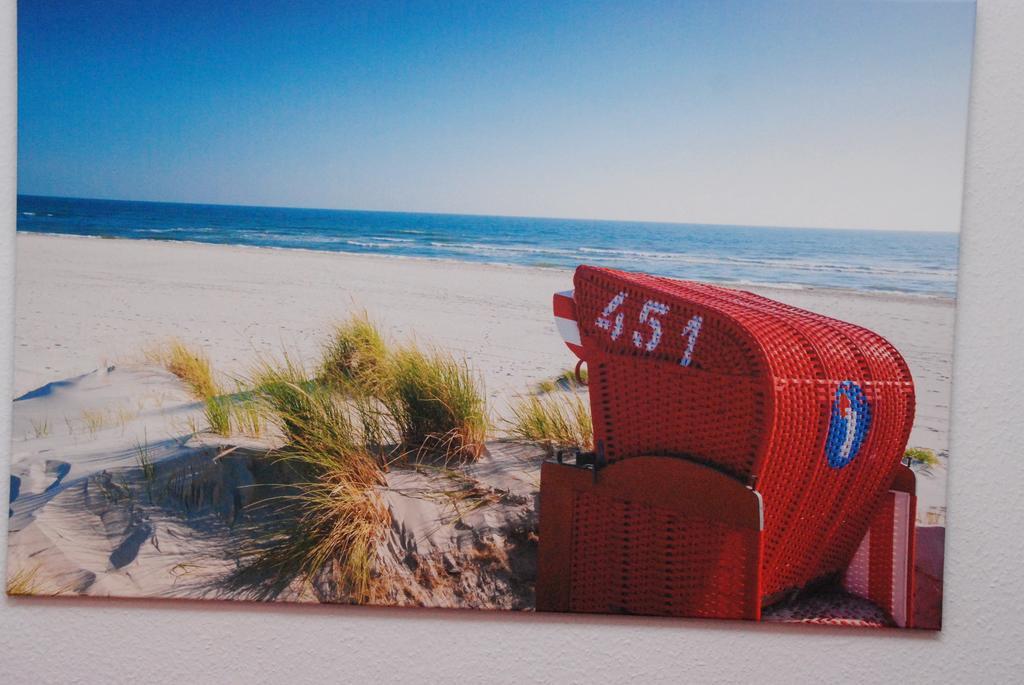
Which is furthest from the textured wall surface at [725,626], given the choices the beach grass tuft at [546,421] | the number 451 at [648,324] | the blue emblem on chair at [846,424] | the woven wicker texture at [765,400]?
the number 451 at [648,324]

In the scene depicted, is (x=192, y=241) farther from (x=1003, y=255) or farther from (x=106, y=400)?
(x=1003, y=255)

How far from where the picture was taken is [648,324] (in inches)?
64.8

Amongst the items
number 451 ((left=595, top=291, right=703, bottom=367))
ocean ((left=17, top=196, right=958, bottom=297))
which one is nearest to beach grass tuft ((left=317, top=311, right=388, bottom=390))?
ocean ((left=17, top=196, right=958, bottom=297))

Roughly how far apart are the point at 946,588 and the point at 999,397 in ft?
1.72

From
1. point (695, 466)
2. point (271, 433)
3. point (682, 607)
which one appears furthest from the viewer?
point (271, 433)

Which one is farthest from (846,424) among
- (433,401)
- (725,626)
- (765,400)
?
(433,401)

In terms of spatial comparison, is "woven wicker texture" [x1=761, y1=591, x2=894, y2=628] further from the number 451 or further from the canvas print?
the number 451

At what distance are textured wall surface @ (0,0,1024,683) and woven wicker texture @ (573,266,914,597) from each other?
0.85 feet

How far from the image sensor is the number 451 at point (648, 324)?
160cm

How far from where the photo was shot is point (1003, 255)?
1.83 m

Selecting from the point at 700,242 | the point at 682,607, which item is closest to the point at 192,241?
the point at 700,242

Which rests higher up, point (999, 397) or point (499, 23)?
point (499, 23)

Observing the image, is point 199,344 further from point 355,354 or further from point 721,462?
point 721,462

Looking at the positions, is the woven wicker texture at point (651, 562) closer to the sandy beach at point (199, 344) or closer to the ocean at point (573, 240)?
the sandy beach at point (199, 344)
